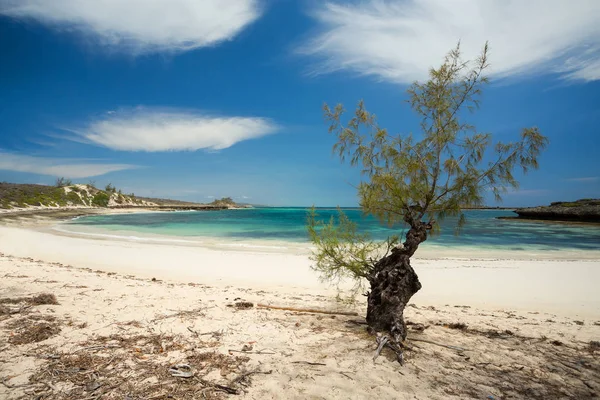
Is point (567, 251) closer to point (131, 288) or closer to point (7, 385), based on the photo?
point (131, 288)

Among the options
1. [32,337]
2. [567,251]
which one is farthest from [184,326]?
[567,251]

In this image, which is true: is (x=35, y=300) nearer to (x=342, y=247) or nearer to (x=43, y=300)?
(x=43, y=300)

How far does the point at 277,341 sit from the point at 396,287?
231cm

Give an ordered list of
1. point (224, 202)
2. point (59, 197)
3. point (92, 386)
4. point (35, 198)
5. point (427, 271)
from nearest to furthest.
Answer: point (92, 386) < point (427, 271) < point (35, 198) < point (59, 197) < point (224, 202)

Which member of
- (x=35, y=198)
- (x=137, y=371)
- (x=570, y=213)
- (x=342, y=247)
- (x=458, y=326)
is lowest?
(x=458, y=326)

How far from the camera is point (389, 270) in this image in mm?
5723

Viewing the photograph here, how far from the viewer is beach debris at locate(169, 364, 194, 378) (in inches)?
158

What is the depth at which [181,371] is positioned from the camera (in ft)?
13.5

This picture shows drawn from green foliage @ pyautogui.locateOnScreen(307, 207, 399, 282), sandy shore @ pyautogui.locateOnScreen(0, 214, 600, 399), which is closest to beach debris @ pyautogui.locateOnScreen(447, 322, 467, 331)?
sandy shore @ pyautogui.locateOnScreen(0, 214, 600, 399)

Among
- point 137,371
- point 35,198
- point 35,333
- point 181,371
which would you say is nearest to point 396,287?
point 181,371

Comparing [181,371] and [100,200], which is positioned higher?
[100,200]

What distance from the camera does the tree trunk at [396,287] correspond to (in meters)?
5.44

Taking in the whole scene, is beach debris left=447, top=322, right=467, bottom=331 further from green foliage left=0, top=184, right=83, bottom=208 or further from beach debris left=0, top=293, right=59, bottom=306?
green foliage left=0, top=184, right=83, bottom=208

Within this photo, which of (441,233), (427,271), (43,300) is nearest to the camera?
(43,300)
